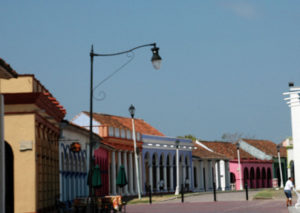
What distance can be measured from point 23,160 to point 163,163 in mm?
38627

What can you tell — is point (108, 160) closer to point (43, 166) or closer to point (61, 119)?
point (61, 119)

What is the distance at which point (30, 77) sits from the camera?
79.8 feet

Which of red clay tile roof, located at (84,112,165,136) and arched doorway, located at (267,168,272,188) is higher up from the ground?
red clay tile roof, located at (84,112,165,136)

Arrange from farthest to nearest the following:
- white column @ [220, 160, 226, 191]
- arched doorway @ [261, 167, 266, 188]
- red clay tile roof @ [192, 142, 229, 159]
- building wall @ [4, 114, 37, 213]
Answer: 1. arched doorway @ [261, 167, 266, 188]
2. white column @ [220, 160, 226, 191]
3. red clay tile roof @ [192, 142, 229, 159]
4. building wall @ [4, 114, 37, 213]

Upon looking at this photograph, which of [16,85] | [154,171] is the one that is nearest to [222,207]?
[16,85]

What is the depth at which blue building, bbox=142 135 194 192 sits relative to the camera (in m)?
59.7

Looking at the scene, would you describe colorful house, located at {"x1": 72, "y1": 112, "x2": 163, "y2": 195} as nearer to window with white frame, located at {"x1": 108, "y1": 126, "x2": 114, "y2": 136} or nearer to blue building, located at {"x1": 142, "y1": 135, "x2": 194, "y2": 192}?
window with white frame, located at {"x1": 108, "y1": 126, "x2": 114, "y2": 136}

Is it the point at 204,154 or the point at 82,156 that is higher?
the point at 204,154

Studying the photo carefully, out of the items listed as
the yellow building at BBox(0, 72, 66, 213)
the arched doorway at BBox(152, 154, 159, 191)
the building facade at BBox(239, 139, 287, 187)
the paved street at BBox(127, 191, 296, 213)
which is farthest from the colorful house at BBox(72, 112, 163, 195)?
the yellow building at BBox(0, 72, 66, 213)

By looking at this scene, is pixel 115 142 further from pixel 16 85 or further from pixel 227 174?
pixel 16 85

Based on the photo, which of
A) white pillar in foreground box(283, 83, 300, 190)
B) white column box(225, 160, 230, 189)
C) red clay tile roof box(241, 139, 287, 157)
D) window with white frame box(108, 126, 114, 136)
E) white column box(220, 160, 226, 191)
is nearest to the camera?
white pillar in foreground box(283, 83, 300, 190)

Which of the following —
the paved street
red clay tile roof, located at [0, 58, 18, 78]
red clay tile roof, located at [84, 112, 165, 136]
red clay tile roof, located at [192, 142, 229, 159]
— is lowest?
the paved street

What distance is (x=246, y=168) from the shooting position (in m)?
77.9

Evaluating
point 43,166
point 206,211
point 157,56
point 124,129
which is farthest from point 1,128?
point 124,129
